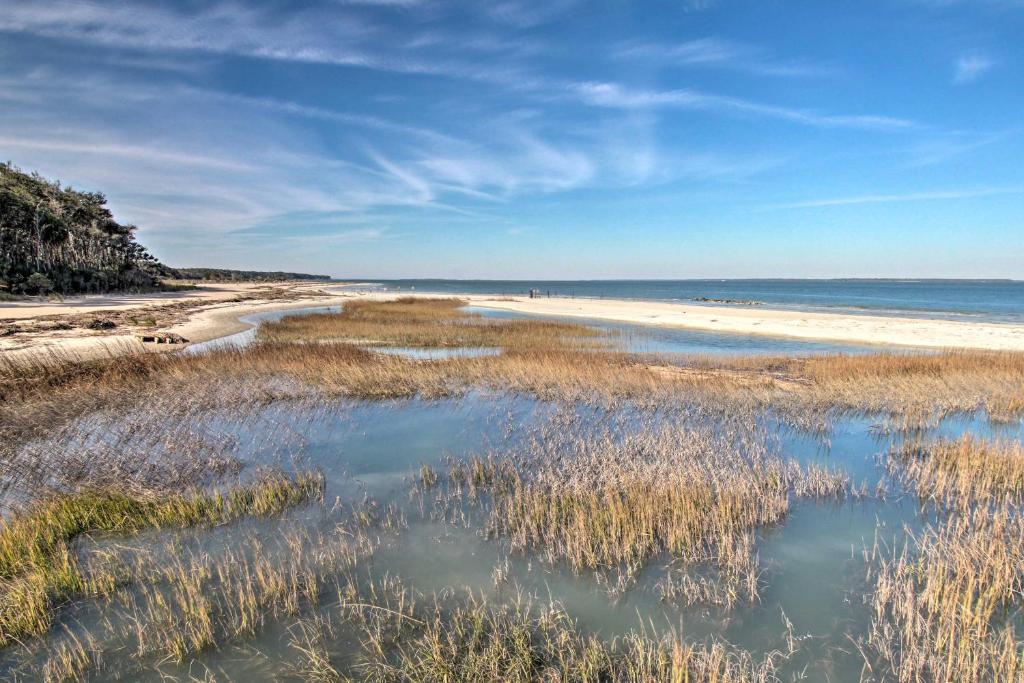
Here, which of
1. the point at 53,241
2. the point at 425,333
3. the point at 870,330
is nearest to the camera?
the point at 425,333

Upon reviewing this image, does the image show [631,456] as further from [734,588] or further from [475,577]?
[475,577]

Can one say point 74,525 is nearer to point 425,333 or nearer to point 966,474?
point 966,474

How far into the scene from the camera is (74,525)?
692cm

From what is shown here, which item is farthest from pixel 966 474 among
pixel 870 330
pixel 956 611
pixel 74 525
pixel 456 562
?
pixel 870 330

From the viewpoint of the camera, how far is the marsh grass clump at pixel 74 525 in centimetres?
511

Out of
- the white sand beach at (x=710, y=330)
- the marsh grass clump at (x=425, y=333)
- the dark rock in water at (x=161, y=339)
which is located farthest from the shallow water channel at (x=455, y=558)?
the marsh grass clump at (x=425, y=333)

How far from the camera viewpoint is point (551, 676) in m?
4.26

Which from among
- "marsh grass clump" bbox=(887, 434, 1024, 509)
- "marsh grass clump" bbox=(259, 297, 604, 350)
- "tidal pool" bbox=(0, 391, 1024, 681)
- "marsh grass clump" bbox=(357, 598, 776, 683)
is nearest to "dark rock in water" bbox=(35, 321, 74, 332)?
"marsh grass clump" bbox=(259, 297, 604, 350)

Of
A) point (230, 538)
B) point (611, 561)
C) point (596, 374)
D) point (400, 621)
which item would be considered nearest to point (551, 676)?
point (400, 621)

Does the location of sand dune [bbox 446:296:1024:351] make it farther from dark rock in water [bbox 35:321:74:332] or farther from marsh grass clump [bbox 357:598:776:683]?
dark rock in water [bbox 35:321:74:332]

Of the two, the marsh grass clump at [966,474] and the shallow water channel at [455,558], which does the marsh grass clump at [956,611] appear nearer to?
the shallow water channel at [455,558]

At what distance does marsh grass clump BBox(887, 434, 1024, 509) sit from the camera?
818 centimetres

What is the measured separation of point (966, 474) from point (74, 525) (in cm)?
1467

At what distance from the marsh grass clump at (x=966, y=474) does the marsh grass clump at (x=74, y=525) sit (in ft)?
36.4
